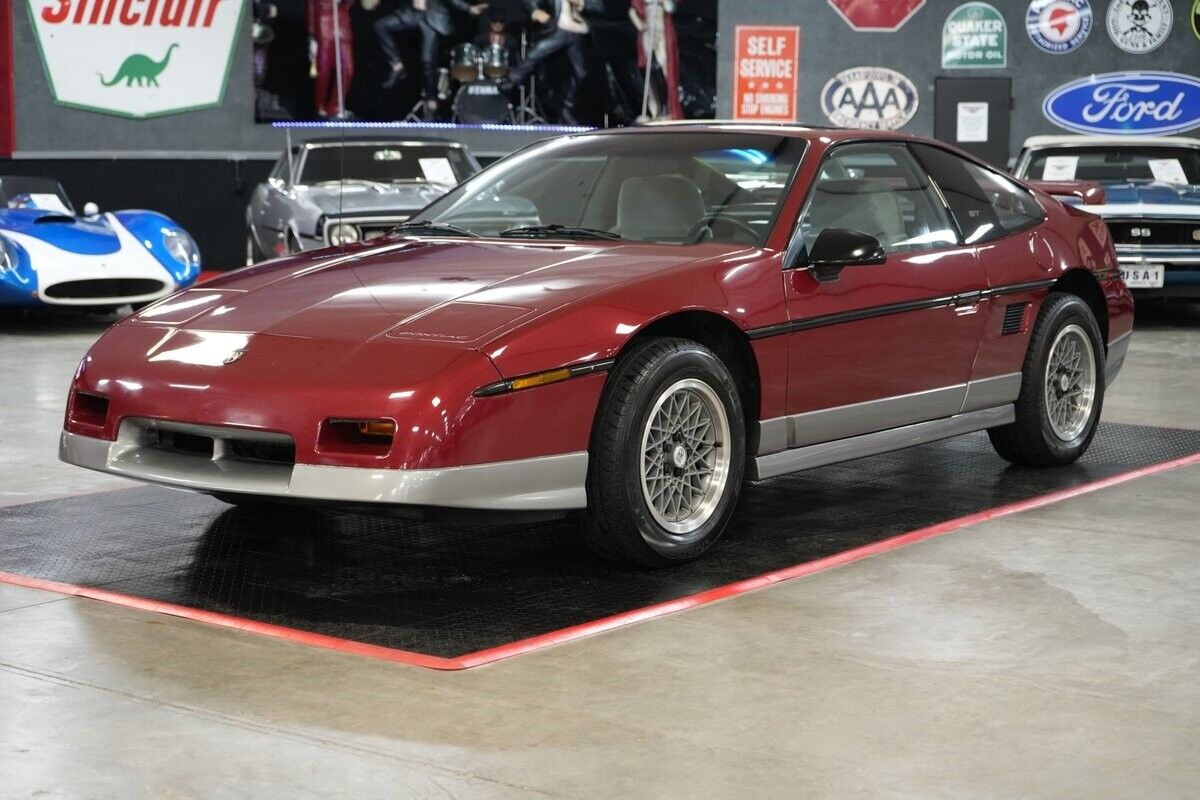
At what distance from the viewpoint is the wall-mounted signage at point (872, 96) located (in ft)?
59.5

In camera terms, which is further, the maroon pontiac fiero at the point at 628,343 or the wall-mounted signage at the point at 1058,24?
the wall-mounted signage at the point at 1058,24

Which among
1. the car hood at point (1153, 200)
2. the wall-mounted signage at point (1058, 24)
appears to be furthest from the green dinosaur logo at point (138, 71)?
the car hood at point (1153, 200)

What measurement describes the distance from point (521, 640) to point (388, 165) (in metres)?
8.84

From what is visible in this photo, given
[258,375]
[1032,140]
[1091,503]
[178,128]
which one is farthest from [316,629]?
[178,128]

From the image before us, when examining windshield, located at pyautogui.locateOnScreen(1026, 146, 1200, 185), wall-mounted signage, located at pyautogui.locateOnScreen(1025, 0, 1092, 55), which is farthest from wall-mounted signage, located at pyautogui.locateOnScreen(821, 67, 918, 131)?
windshield, located at pyautogui.locateOnScreen(1026, 146, 1200, 185)

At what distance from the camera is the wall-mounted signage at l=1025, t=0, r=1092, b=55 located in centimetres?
1775

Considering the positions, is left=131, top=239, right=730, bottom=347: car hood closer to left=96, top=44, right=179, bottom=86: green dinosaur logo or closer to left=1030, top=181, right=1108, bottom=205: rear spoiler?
left=1030, top=181, right=1108, bottom=205: rear spoiler

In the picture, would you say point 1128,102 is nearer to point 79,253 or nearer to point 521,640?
point 79,253

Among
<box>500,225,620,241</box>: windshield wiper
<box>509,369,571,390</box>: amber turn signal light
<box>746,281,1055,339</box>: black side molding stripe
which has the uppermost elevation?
<box>500,225,620,241</box>: windshield wiper

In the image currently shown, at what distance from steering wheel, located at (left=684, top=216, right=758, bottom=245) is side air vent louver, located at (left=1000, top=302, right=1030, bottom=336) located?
1200mm

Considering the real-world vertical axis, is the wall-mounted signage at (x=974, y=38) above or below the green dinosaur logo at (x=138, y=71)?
above

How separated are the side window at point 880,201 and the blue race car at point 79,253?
685 cm

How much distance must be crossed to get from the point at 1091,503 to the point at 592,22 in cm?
1315

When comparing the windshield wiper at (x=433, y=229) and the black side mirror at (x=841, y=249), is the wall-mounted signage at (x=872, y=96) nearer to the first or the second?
the windshield wiper at (x=433, y=229)
